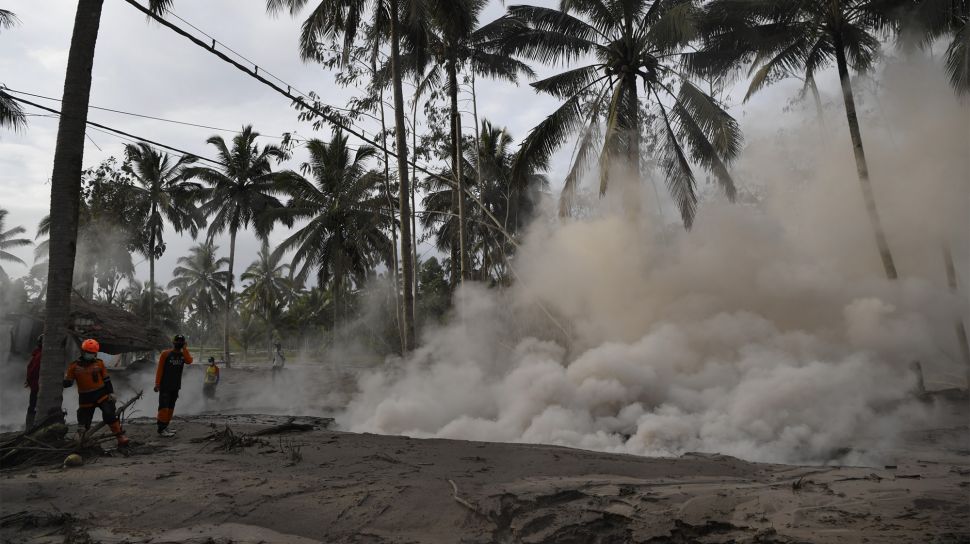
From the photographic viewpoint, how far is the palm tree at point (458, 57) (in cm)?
1617

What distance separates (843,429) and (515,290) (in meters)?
8.37

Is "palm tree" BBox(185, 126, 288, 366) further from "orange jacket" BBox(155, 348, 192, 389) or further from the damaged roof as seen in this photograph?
"orange jacket" BBox(155, 348, 192, 389)

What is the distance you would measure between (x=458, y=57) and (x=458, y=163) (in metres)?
5.00

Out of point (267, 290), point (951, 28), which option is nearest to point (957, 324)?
point (951, 28)

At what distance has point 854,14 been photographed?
511 inches

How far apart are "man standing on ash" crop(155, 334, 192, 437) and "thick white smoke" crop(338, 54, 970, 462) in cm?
350

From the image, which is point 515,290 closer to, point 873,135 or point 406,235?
point 406,235

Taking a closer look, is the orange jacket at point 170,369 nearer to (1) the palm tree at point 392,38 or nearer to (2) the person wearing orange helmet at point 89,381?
(2) the person wearing orange helmet at point 89,381

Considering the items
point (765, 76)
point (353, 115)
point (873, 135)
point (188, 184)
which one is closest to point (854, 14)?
point (765, 76)

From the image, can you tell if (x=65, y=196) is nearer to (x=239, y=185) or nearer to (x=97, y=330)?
(x=97, y=330)

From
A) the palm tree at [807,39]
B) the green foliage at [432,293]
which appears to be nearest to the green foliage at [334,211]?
the green foliage at [432,293]

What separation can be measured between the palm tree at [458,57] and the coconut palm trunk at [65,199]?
8.83m

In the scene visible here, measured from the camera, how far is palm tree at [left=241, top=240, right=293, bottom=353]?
49.8m

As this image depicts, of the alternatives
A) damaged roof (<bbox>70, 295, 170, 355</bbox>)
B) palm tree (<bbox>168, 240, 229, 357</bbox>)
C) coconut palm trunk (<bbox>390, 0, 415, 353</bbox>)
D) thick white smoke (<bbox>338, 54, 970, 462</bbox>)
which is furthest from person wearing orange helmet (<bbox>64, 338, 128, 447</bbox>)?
palm tree (<bbox>168, 240, 229, 357</bbox>)
